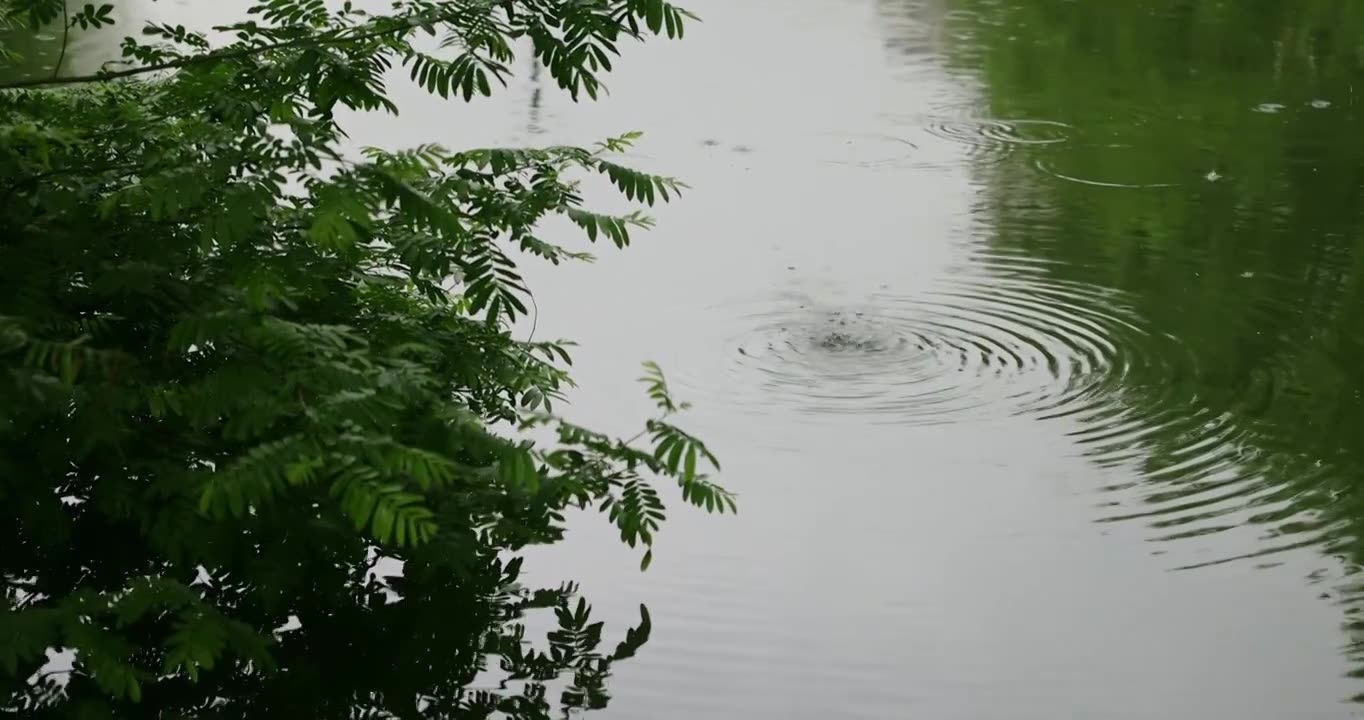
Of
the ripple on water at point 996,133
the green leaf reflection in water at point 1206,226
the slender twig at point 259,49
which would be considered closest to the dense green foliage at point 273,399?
the slender twig at point 259,49

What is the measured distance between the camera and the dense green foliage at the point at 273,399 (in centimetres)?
343

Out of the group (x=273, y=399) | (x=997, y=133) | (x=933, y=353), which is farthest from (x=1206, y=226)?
(x=273, y=399)

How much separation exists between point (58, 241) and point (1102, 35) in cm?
1242

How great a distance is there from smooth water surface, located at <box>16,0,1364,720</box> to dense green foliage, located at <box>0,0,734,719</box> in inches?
28.6

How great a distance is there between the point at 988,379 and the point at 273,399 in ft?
13.5

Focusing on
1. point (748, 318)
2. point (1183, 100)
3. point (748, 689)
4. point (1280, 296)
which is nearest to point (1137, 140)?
point (1183, 100)

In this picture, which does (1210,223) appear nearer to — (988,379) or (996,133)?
(996,133)

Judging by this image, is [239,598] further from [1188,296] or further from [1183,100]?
[1183,100]

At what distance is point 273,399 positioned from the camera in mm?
3422

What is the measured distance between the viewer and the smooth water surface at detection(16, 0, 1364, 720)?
4805mm

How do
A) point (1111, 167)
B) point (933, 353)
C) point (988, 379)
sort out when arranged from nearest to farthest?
point (988, 379)
point (933, 353)
point (1111, 167)

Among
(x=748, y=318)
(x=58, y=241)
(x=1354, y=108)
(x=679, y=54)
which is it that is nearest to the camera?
(x=58, y=241)

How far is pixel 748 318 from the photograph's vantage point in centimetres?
760

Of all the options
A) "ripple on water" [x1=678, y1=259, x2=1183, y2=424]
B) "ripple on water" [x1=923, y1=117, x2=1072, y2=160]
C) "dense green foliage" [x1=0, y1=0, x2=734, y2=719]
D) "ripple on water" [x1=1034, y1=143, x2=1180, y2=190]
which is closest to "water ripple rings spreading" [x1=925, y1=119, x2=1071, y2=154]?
"ripple on water" [x1=923, y1=117, x2=1072, y2=160]
